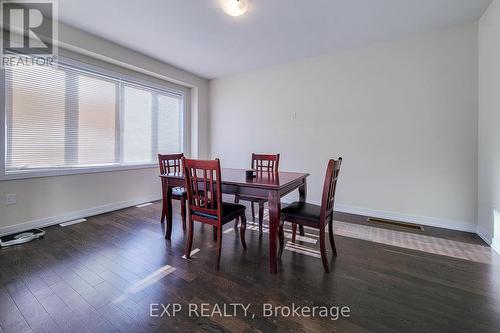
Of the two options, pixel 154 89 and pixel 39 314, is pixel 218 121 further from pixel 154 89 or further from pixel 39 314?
pixel 39 314

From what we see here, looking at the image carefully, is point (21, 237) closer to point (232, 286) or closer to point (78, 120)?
point (78, 120)

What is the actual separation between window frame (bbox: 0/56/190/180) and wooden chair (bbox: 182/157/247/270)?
7.20ft

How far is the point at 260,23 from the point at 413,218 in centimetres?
330

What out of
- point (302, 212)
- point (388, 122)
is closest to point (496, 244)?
point (388, 122)

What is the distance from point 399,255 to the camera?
6.98 feet

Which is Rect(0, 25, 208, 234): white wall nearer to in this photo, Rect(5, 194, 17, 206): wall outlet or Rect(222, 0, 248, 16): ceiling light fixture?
Rect(5, 194, 17, 206): wall outlet

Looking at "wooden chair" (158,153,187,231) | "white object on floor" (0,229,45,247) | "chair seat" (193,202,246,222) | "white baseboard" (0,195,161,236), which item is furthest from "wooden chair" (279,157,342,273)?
"white baseboard" (0,195,161,236)

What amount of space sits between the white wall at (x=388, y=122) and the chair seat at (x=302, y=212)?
5.67 feet

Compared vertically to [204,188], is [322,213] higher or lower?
lower

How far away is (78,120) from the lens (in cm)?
318

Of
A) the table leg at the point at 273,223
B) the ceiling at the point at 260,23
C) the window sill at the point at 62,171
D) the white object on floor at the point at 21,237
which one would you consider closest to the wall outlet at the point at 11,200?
the window sill at the point at 62,171

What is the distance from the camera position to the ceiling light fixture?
230 centimetres

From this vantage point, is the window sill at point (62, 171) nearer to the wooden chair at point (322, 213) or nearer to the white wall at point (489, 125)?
the wooden chair at point (322, 213)

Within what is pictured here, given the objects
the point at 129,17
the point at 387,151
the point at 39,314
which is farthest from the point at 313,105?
the point at 39,314
